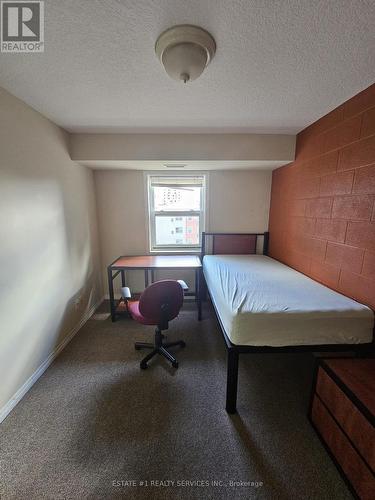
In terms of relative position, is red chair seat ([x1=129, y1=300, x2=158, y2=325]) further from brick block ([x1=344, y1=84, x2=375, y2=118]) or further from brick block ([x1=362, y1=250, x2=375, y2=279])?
brick block ([x1=344, y1=84, x2=375, y2=118])

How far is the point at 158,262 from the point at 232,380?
5.63 ft

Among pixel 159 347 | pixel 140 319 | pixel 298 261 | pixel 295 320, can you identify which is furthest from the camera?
pixel 298 261

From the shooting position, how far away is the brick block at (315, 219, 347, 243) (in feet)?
A: 5.49

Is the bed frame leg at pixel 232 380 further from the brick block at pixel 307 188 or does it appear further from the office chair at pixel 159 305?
the brick block at pixel 307 188

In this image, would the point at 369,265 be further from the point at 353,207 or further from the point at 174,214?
the point at 174,214

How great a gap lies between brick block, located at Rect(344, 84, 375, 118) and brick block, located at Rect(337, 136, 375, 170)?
0.22 meters

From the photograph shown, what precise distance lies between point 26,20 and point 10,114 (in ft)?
2.41

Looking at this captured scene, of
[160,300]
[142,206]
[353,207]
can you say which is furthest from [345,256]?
[142,206]

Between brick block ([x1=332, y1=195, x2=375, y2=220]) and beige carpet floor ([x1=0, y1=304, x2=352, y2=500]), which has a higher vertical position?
brick block ([x1=332, y1=195, x2=375, y2=220])

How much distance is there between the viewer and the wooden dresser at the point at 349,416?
0.93m

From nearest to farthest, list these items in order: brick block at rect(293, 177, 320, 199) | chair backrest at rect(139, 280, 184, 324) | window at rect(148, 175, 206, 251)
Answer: chair backrest at rect(139, 280, 184, 324)
brick block at rect(293, 177, 320, 199)
window at rect(148, 175, 206, 251)

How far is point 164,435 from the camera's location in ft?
4.16

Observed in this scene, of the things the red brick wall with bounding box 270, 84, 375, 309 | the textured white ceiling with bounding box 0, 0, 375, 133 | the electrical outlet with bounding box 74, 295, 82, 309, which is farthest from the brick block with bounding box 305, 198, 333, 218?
the electrical outlet with bounding box 74, 295, 82, 309

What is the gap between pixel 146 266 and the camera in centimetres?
257
